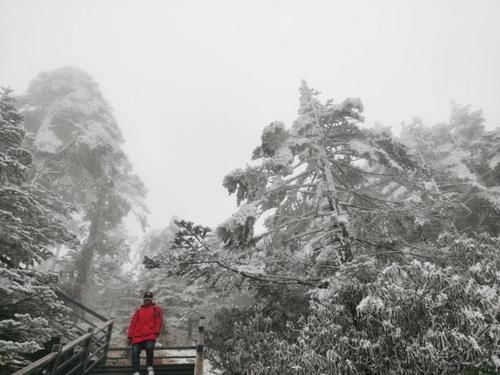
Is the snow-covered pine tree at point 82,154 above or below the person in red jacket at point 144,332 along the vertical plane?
above

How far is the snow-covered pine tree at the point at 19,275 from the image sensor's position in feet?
21.2

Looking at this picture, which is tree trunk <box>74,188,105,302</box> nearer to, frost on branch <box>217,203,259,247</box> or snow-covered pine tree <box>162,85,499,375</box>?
snow-covered pine tree <box>162,85,499,375</box>

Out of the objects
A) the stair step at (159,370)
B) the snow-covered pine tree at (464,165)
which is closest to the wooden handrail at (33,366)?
the stair step at (159,370)

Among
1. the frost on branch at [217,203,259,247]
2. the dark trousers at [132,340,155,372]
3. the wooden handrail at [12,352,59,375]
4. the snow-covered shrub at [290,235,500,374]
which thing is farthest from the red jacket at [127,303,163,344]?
the snow-covered shrub at [290,235,500,374]

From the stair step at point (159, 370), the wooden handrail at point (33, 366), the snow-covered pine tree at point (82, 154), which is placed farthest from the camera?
the snow-covered pine tree at point (82, 154)

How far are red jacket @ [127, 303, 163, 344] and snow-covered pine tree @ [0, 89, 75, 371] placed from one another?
5.65ft

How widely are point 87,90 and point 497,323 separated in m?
26.3

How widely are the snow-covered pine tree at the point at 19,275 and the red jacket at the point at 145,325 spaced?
1723 millimetres

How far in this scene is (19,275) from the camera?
699 cm

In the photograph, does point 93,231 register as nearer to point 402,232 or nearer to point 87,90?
point 87,90

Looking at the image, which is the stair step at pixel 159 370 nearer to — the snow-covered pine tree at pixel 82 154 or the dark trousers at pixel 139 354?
the dark trousers at pixel 139 354

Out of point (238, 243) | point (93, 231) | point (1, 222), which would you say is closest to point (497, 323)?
point (238, 243)

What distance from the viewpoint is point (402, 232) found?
34.1 ft

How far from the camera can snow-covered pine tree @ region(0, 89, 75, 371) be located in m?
6.47
